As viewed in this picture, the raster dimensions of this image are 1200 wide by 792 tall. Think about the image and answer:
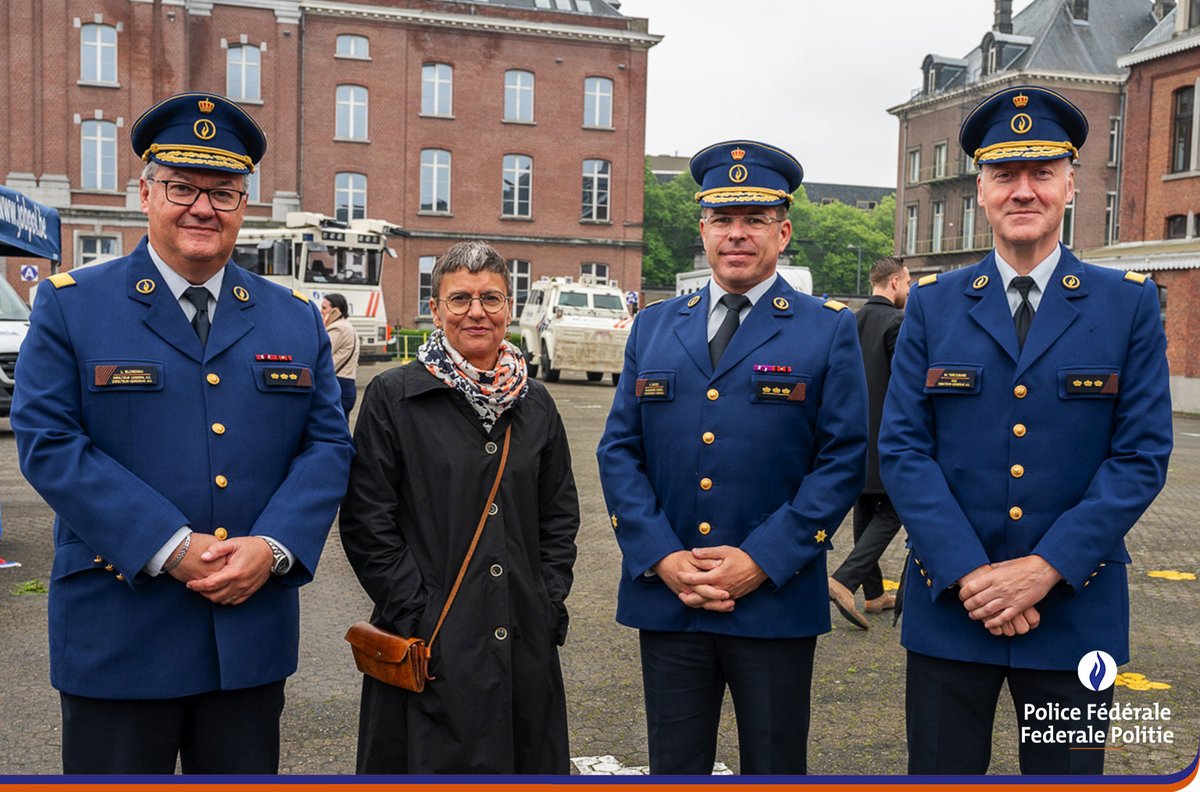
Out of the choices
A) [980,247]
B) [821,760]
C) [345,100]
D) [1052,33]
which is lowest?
[821,760]

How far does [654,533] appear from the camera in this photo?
3.53m

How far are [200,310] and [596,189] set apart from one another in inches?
1645

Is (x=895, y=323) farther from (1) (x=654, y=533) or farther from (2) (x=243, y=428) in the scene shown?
(2) (x=243, y=428)

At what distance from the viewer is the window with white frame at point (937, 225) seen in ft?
176

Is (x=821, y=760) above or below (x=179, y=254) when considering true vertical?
below

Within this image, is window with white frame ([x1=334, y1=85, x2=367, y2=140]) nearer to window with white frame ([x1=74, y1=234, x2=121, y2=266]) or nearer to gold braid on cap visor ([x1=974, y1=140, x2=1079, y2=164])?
window with white frame ([x1=74, y1=234, x2=121, y2=266])

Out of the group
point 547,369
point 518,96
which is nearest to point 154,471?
point 547,369

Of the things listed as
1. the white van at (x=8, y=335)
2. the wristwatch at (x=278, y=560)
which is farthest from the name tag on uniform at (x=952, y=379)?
the white van at (x=8, y=335)

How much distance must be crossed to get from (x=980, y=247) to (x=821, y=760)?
4879 cm

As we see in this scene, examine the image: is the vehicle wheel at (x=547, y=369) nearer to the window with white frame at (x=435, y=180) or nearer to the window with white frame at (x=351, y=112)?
the window with white frame at (x=435, y=180)

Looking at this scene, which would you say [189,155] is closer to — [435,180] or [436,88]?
[435,180]

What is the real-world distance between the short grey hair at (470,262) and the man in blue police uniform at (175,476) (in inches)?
18.7

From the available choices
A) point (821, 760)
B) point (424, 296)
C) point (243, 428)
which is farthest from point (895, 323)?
point (424, 296)

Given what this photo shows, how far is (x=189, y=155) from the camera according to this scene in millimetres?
3174
